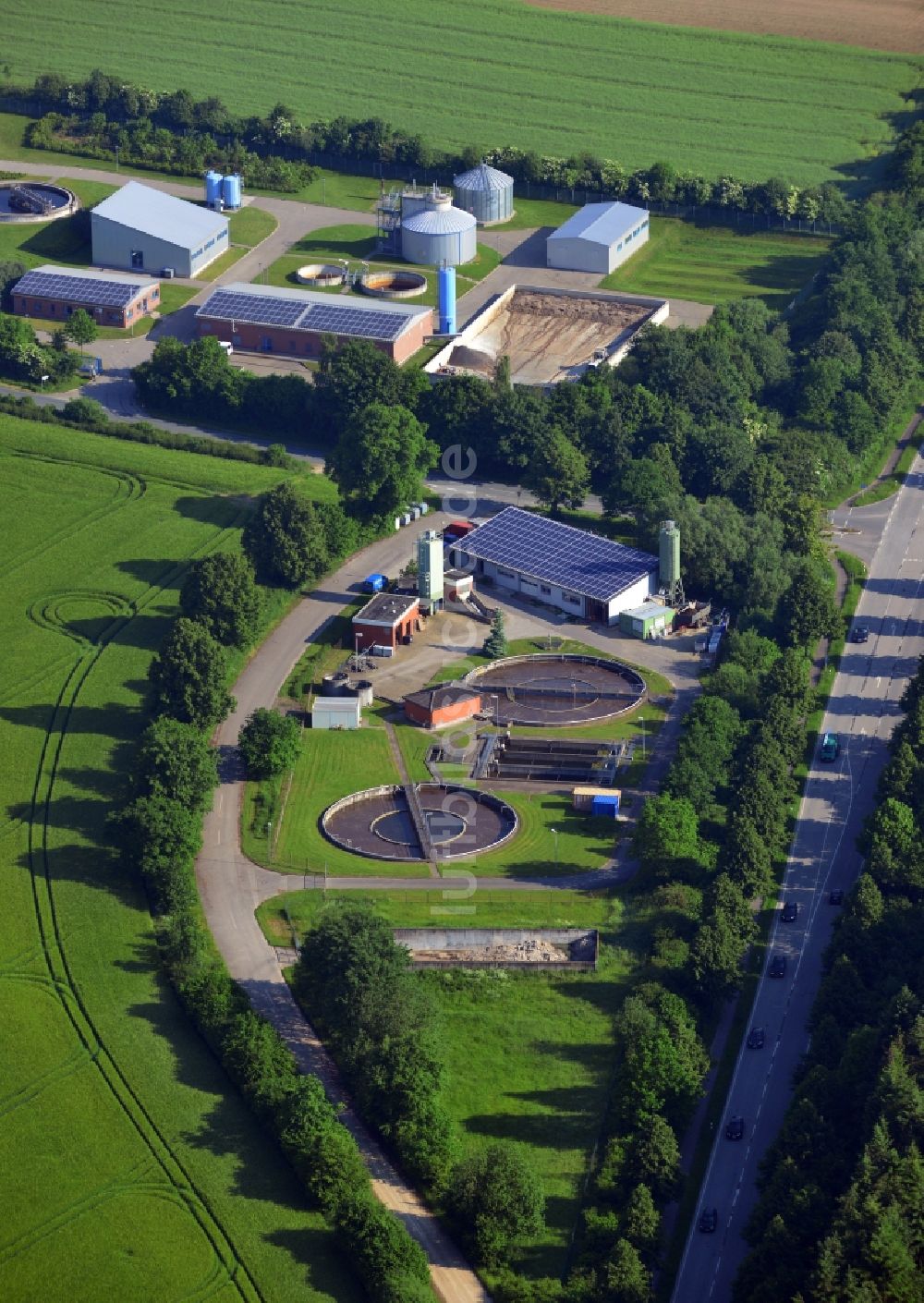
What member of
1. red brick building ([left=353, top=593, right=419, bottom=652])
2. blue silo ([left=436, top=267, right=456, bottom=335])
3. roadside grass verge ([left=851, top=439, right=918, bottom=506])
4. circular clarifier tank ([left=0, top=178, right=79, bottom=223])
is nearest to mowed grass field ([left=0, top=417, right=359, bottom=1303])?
red brick building ([left=353, top=593, right=419, bottom=652])

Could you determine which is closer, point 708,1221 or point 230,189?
point 708,1221

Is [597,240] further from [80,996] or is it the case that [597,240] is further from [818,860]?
[80,996]

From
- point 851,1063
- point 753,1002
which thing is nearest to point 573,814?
point 753,1002

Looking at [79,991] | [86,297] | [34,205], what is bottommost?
[79,991]

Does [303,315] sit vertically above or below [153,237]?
below

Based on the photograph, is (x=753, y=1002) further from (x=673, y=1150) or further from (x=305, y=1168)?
(x=305, y=1168)

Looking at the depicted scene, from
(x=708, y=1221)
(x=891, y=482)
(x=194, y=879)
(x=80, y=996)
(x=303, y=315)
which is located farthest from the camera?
(x=303, y=315)

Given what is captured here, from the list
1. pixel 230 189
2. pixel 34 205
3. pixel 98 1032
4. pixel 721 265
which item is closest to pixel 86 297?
pixel 34 205

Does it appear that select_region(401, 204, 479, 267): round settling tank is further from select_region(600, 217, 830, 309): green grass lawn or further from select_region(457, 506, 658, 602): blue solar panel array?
select_region(457, 506, 658, 602): blue solar panel array
